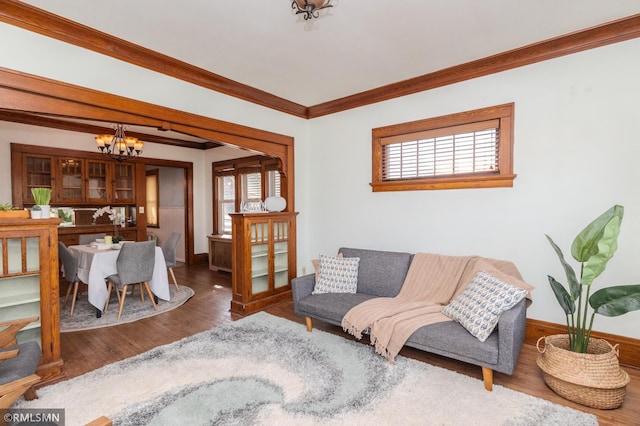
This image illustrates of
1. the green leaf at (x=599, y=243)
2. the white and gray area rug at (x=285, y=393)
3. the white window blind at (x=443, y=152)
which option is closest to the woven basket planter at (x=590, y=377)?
the white and gray area rug at (x=285, y=393)

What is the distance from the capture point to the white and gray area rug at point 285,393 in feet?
6.76

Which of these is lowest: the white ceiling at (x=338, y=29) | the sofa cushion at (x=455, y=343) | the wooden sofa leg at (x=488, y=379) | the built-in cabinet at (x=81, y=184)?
the wooden sofa leg at (x=488, y=379)

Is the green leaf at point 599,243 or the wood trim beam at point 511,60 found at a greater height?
the wood trim beam at point 511,60

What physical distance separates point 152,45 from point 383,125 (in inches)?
105

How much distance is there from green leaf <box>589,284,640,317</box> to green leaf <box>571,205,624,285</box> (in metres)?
0.14

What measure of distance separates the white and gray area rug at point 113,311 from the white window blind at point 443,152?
3.41 metres

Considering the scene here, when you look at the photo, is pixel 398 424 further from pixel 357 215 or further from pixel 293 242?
pixel 293 242

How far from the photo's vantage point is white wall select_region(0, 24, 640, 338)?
2707mm

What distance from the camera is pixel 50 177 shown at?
5.44 meters

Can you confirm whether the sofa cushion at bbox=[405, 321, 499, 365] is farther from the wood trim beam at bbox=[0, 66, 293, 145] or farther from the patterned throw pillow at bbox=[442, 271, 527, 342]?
the wood trim beam at bbox=[0, 66, 293, 145]

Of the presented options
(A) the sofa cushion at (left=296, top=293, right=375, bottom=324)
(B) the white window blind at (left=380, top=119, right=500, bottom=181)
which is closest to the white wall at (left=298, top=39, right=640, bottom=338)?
(B) the white window blind at (left=380, top=119, right=500, bottom=181)

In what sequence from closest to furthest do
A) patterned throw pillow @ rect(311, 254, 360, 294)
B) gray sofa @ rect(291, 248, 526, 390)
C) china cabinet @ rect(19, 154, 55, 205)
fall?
gray sofa @ rect(291, 248, 526, 390)
patterned throw pillow @ rect(311, 254, 360, 294)
china cabinet @ rect(19, 154, 55, 205)

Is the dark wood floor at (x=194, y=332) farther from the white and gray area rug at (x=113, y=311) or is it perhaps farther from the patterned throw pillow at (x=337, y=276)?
the patterned throw pillow at (x=337, y=276)

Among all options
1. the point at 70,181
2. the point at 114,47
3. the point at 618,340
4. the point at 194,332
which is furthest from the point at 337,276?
the point at 70,181
